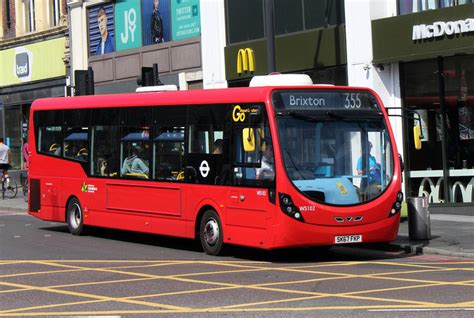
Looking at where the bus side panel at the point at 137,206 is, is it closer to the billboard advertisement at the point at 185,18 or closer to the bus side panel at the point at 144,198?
the bus side panel at the point at 144,198

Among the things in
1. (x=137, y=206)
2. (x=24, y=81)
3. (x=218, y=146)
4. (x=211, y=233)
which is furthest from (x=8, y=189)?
(x=218, y=146)

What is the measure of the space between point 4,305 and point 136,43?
2088 centimetres

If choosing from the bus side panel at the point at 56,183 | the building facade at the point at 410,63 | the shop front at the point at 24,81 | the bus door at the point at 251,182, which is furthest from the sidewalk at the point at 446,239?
the shop front at the point at 24,81

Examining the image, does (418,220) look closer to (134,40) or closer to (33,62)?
(134,40)

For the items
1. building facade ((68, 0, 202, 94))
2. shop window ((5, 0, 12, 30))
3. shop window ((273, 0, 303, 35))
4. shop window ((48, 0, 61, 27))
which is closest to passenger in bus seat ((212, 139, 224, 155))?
shop window ((273, 0, 303, 35))

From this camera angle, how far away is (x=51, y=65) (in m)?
35.0

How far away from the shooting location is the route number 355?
14742mm

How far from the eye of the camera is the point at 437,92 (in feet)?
70.4

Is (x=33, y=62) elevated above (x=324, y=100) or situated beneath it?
elevated above

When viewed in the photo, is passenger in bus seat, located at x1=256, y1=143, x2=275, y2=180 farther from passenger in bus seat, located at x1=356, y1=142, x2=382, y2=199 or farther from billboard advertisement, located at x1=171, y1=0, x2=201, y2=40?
billboard advertisement, located at x1=171, y1=0, x2=201, y2=40

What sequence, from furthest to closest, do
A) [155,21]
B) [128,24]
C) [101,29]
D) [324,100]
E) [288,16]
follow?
[101,29] < [128,24] < [155,21] < [288,16] < [324,100]

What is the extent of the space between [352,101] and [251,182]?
215cm

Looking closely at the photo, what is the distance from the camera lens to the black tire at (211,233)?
49.2ft

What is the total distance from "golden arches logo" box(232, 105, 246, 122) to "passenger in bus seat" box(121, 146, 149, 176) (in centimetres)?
276
